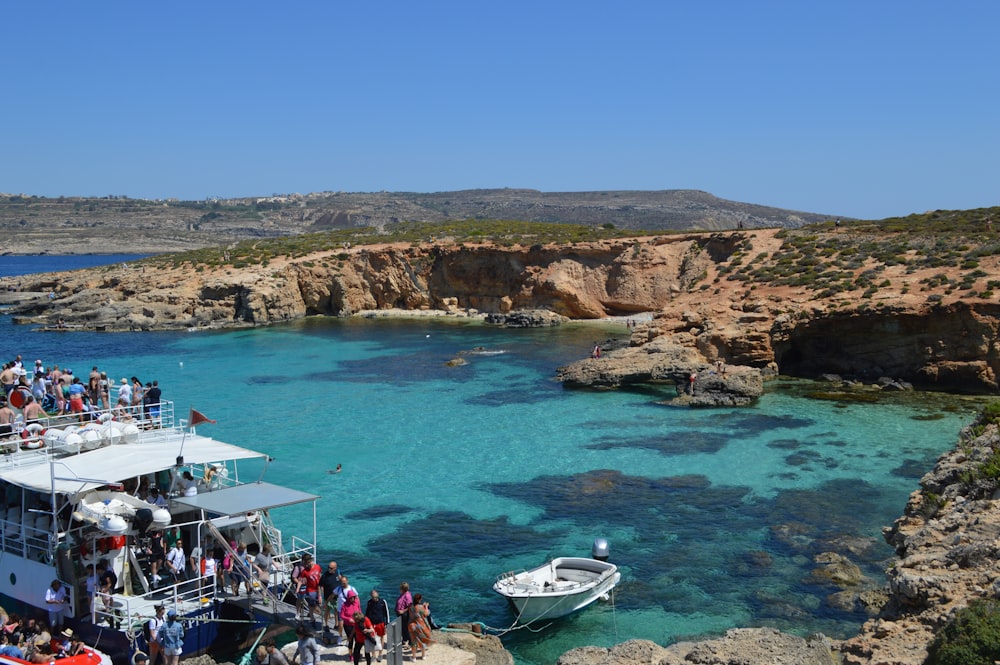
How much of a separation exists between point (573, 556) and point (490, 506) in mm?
4192

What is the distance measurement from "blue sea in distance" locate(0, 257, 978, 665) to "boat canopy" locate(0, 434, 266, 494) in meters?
4.76

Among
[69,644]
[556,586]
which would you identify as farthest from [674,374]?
[69,644]

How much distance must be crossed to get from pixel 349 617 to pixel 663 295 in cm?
4999

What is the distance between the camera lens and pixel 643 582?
18.3 meters

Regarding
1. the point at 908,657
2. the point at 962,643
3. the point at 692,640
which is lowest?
the point at 692,640

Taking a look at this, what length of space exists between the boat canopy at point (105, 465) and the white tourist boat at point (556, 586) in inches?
229

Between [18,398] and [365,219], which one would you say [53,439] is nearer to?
[18,398]

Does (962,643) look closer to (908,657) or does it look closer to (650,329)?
(908,657)

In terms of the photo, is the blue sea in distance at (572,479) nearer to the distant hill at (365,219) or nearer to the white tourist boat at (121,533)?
the white tourist boat at (121,533)

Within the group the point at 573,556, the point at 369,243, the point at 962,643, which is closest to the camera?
the point at 962,643

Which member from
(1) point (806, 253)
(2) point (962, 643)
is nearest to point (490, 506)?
(2) point (962, 643)

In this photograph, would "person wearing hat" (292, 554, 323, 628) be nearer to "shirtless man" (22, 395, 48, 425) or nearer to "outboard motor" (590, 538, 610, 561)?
"shirtless man" (22, 395, 48, 425)

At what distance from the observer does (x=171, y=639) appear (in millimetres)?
12859

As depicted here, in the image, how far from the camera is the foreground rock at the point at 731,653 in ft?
40.0
